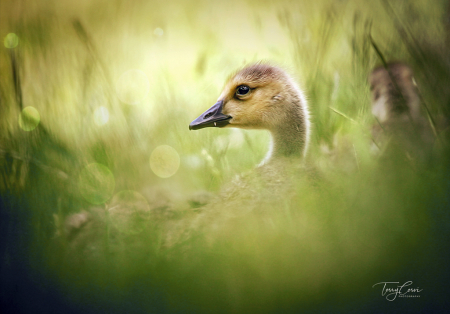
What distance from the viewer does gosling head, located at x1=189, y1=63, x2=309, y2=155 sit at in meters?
1.48

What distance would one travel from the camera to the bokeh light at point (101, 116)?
1269 millimetres

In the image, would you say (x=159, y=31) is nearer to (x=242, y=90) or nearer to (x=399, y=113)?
(x=242, y=90)

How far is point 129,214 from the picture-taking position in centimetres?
115

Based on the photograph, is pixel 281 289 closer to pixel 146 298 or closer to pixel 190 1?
pixel 146 298

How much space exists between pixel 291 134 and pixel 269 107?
0.62ft

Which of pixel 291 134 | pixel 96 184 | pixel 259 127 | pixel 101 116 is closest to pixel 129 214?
pixel 96 184

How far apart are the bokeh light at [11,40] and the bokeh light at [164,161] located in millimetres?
878

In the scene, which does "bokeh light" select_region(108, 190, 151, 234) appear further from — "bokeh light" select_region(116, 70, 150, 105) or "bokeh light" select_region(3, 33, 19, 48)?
"bokeh light" select_region(3, 33, 19, 48)

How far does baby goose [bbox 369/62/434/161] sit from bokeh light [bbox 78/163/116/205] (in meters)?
1.11

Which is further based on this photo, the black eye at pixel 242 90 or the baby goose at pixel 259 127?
the black eye at pixel 242 90

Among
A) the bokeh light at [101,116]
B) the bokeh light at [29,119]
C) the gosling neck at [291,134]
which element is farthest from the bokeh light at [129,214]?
the gosling neck at [291,134]

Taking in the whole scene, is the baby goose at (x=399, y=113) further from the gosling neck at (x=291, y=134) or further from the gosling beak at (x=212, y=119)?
the gosling beak at (x=212, y=119)

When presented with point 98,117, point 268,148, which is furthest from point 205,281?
point 98,117

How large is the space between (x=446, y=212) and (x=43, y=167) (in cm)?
170
